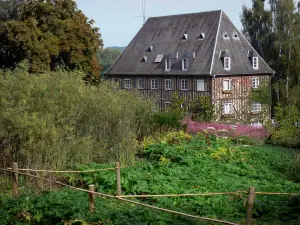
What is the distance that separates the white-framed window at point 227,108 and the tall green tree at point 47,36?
10.4 meters

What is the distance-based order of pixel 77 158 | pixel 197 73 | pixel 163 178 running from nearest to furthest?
pixel 163 178 < pixel 77 158 < pixel 197 73

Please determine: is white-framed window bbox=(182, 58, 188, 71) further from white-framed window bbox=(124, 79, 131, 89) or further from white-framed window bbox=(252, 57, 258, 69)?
white-framed window bbox=(124, 79, 131, 89)

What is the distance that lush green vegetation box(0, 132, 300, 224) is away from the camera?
7.55 m

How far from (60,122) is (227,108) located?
24.7m

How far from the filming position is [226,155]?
1330 cm

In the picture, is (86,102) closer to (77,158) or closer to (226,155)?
(77,158)

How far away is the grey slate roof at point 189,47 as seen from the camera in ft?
112

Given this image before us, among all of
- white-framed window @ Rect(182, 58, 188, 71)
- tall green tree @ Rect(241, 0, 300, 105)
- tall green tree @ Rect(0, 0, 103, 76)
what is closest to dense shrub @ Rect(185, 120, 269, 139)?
tall green tree @ Rect(0, 0, 103, 76)

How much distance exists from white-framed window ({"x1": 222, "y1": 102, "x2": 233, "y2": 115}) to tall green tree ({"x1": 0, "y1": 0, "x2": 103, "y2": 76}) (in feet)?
34.2

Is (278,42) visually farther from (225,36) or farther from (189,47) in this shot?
(189,47)

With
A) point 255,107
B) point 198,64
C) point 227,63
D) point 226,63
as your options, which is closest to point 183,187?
point 198,64

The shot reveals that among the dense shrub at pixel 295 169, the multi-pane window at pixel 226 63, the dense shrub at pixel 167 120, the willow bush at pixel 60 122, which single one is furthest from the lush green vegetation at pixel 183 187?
the multi-pane window at pixel 226 63

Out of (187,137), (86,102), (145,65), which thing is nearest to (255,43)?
(145,65)

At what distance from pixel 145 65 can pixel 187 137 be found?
74.5 ft
